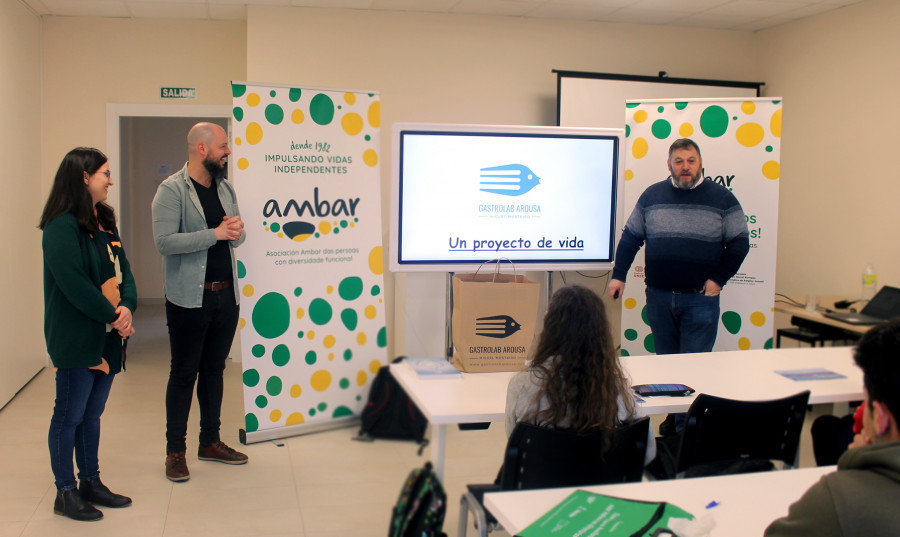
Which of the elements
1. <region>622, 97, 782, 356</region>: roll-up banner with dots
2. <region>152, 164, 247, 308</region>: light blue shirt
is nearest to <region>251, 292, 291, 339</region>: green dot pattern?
<region>152, 164, 247, 308</region>: light blue shirt

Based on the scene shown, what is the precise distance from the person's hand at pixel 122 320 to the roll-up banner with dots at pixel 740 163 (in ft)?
10.6

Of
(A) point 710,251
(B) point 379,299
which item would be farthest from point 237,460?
(A) point 710,251

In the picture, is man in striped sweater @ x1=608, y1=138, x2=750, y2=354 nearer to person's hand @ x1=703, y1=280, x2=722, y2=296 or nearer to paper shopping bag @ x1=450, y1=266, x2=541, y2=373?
person's hand @ x1=703, y1=280, x2=722, y2=296

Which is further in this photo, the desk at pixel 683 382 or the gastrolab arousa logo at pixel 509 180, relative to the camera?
the gastrolab arousa logo at pixel 509 180

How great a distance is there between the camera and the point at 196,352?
3.41 metres

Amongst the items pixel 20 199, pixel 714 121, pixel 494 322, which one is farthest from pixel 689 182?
pixel 20 199

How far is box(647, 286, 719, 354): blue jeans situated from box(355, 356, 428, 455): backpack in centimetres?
139

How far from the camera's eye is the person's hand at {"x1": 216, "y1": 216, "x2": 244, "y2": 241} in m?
3.34

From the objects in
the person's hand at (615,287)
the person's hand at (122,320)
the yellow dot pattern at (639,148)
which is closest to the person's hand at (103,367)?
the person's hand at (122,320)

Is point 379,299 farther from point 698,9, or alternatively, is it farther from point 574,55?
point 698,9

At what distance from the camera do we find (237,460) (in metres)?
3.62

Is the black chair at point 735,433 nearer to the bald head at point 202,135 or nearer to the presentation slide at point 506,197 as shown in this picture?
the presentation slide at point 506,197

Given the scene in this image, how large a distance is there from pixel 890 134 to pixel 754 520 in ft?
13.7

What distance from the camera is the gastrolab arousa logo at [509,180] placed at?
3.65m
